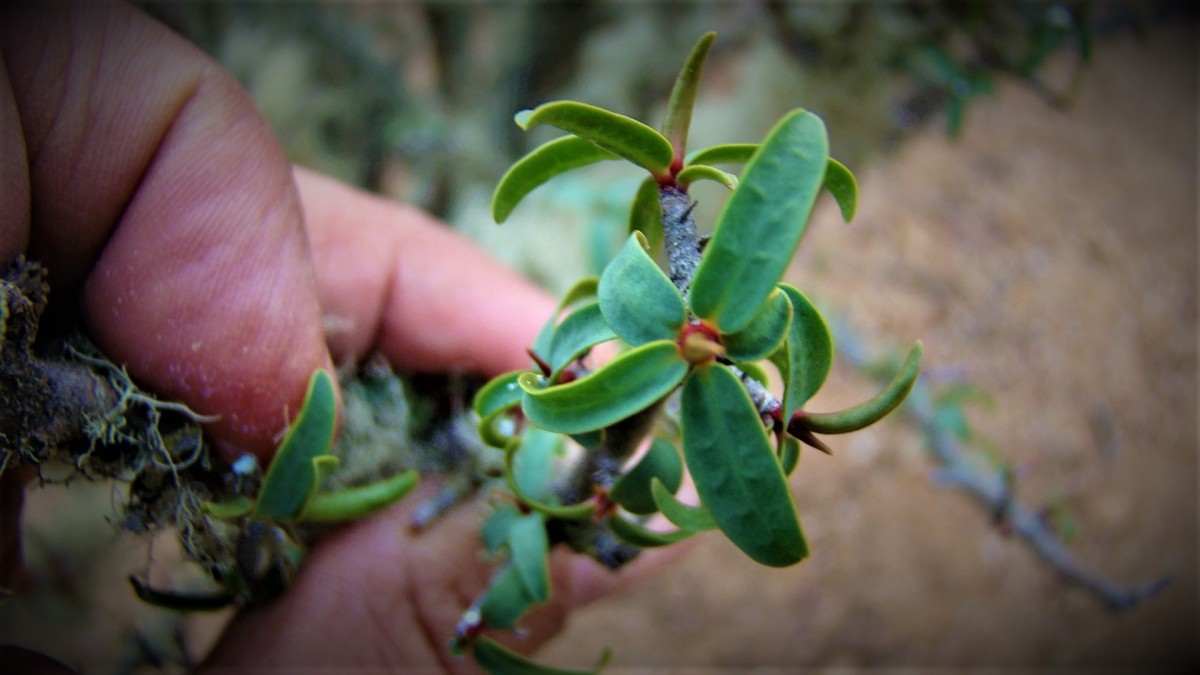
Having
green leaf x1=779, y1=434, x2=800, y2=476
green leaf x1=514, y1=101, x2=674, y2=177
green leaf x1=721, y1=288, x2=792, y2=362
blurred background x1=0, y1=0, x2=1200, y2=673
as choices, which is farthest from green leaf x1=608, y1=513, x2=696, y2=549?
blurred background x1=0, y1=0, x2=1200, y2=673

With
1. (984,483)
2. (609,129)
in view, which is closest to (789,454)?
(609,129)

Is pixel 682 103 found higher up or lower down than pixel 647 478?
higher up

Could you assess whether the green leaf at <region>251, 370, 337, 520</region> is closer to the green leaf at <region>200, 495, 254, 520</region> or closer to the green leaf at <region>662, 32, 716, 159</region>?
the green leaf at <region>200, 495, 254, 520</region>

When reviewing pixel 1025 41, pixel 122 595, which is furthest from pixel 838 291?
pixel 122 595

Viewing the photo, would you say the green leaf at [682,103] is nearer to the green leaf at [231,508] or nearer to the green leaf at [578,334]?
the green leaf at [578,334]

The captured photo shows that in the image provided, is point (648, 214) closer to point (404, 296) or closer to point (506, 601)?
point (506, 601)

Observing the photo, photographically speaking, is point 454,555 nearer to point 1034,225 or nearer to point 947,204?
point 947,204

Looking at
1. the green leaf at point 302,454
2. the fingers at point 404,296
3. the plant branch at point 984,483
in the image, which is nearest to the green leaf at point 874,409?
the green leaf at point 302,454
